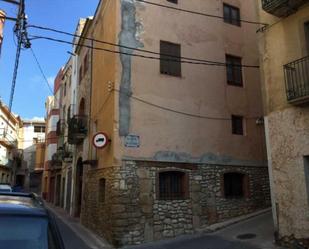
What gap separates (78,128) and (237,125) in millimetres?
8052

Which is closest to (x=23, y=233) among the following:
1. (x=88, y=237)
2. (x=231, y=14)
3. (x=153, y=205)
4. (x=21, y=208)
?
(x=21, y=208)

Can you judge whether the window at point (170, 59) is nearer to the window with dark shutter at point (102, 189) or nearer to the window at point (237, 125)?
the window at point (237, 125)

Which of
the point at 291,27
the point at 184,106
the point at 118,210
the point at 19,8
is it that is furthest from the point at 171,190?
the point at 19,8

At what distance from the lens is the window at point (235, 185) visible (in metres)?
Result: 15.2

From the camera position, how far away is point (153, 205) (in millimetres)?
13180

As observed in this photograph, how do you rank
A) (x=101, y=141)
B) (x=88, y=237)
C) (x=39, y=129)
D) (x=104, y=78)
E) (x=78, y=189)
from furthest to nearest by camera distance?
(x=39, y=129), (x=78, y=189), (x=104, y=78), (x=88, y=237), (x=101, y=141)

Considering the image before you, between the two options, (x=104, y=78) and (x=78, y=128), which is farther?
(x=78, y=128)

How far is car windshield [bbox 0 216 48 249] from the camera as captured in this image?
3.38m

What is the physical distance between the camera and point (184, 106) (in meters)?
14.8

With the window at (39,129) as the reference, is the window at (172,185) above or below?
below

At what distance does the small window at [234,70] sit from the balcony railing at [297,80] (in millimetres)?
6192

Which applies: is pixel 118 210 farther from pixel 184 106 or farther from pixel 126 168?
pixel 184 106

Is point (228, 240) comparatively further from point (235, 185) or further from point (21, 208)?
point (21, 208)

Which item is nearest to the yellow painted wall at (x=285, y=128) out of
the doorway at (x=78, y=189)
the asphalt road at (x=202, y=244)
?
the asphalt road at (x=202, y=244)
